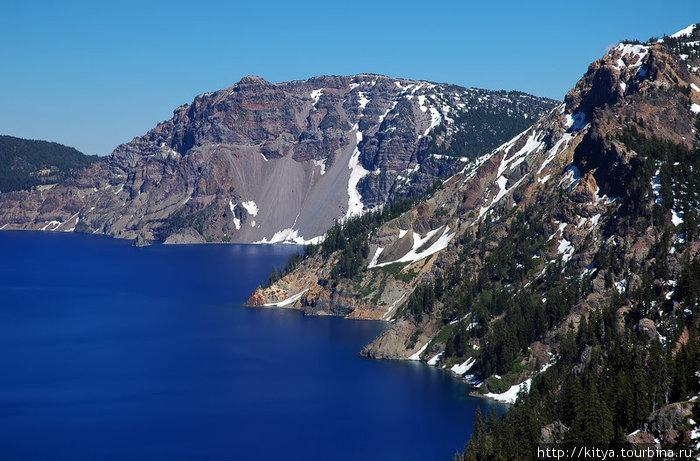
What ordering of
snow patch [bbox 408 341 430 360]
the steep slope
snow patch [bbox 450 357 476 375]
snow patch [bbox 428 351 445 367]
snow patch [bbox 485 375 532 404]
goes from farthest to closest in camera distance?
snow patch [bbox 408 341 430 360], snow patch [bbox 428 351 445 367], snow patch [bbox 450 357 476 375], snow patch [bbox 485 375 532 404], the steep slope

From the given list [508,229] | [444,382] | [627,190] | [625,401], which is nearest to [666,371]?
[625,401]

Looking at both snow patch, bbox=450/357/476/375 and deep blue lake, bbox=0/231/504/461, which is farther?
snow patch, bbox=450/357/476/375

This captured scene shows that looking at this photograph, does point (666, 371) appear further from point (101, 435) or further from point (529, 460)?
point (101, 435)

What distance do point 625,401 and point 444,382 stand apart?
5336 cm

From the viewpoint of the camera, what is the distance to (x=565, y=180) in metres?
192

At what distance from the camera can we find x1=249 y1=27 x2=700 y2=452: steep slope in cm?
10100

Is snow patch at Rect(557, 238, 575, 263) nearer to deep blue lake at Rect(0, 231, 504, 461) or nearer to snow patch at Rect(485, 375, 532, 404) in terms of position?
deep blue lake at Rect(0, 231, 504, 461)

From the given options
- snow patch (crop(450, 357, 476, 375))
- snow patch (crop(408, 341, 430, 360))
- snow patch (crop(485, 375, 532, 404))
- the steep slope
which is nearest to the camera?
the steep slope

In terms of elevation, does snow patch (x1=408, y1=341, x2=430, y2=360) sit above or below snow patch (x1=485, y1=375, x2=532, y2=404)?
above

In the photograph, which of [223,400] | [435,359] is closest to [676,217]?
[435,359]

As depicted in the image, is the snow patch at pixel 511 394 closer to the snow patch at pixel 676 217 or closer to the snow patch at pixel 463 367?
the snow patch at pixel 463 367

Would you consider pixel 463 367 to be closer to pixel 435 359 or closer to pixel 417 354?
pixel 435 359

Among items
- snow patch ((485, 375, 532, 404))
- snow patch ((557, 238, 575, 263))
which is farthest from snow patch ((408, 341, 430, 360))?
snow patch ((557, 238, 575, 263))

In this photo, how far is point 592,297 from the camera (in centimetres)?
14925
